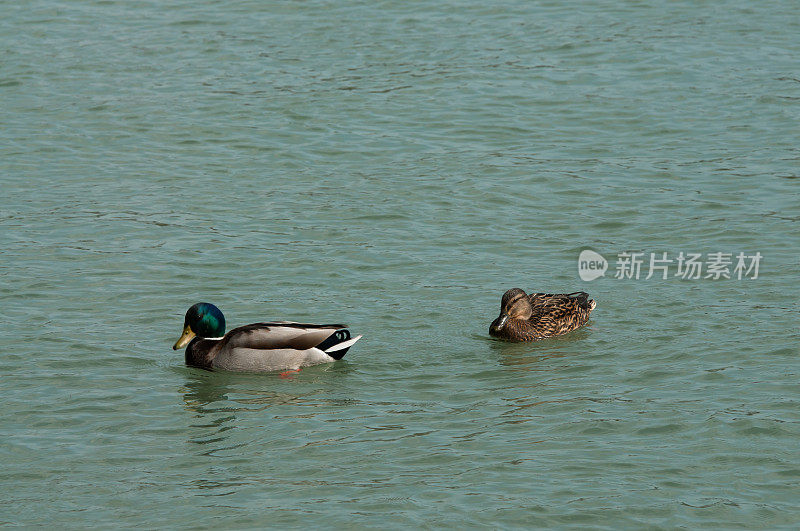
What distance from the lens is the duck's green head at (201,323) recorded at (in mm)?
13672

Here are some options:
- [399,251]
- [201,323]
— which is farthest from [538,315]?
[201,323]

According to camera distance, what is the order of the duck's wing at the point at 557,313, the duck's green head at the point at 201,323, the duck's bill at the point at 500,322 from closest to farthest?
the duck's green head at the point at 201,323 < the duck's bill at the point at 500,322 < the duck's wing at the point at 557,313

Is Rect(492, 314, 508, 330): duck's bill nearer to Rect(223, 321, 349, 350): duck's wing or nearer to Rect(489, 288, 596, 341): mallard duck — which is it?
Rect(489, 288, 596, 341): mallard duck

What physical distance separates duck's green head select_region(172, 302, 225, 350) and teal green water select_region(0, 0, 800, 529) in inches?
13.9

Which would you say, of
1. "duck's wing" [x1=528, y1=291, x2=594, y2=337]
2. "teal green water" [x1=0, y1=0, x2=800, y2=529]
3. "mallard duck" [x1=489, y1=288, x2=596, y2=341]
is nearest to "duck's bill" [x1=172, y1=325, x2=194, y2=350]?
"teal green water" [x1=0, y1=0, x2=800, y2=529]

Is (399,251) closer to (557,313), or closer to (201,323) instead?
(557,313)

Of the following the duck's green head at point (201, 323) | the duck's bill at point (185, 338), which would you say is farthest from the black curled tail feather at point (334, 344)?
the duck's bill at point (185, 338)

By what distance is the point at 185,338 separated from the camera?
13641mm

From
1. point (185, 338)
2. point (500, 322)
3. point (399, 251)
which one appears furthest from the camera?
point (399, 251)

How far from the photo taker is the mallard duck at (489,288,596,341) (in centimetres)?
1414

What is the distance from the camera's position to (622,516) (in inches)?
388

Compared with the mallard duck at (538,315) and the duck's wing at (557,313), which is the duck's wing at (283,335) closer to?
the mallard duck at (538,315)

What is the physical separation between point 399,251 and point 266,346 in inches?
141

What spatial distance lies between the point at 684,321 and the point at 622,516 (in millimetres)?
4772
